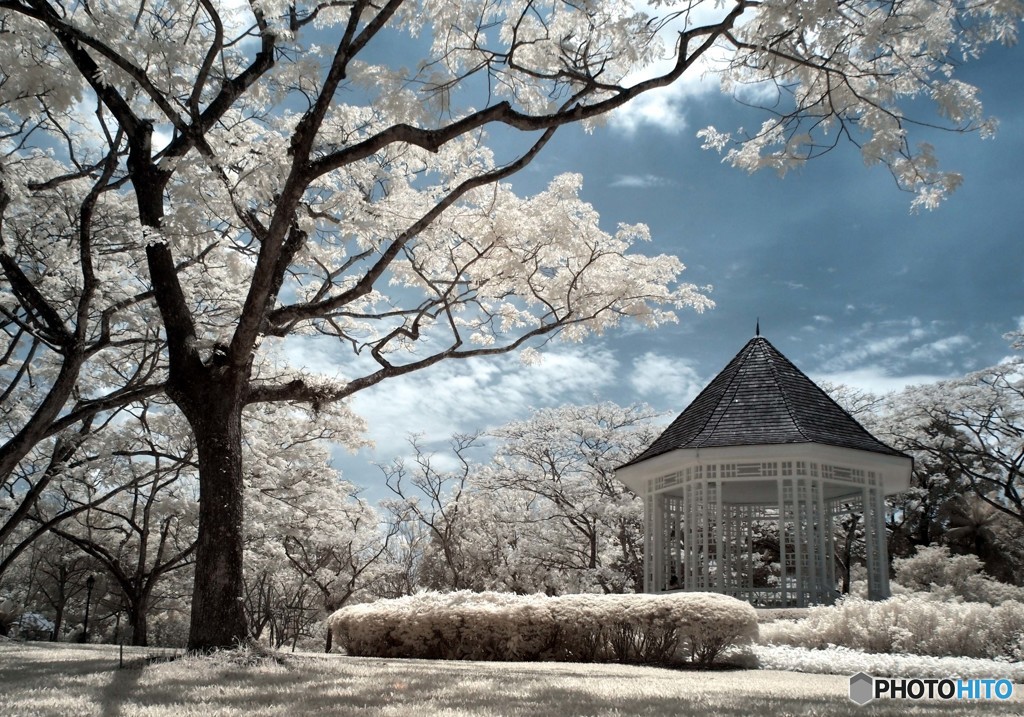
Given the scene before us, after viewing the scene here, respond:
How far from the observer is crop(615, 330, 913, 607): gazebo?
13.1 meters

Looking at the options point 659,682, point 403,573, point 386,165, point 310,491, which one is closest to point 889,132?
point 659,682

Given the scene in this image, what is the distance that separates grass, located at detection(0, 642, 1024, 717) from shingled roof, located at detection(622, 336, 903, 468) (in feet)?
21.9

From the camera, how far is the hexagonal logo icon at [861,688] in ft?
17.5

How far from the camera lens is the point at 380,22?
7.41 meters

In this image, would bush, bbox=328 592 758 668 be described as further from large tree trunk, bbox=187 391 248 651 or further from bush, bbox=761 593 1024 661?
large tree trunk, bbox=187 391 248 651

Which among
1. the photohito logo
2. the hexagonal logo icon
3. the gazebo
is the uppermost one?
the gazebo

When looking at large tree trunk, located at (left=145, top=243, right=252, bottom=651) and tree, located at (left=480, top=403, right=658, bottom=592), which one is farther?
tree, located at (left=480, top=403, right=658, bottom=592)

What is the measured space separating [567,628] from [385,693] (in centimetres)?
442

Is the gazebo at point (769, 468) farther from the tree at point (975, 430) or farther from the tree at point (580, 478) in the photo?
the tree at point (975, 430)

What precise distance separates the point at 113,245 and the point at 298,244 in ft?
14.1

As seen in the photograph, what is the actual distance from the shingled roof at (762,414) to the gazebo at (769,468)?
0.06 ft

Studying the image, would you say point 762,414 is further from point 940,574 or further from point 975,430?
point 975,430

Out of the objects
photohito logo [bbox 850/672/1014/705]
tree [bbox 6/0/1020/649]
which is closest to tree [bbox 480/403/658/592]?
tree [bbox 6/0/1020/649]

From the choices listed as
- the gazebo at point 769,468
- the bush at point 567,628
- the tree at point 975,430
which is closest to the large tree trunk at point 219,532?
the bush at point 567,628
